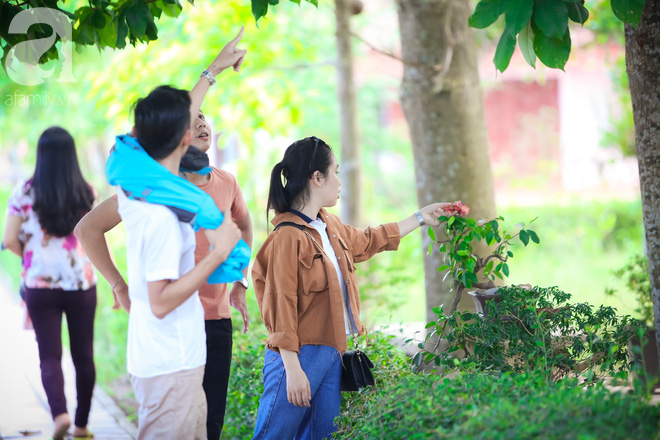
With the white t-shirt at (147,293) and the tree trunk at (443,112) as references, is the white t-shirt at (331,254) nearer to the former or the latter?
the white t-shirt at (147,293)

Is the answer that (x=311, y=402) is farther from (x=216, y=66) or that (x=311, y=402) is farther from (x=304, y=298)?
(x=216, y=66)

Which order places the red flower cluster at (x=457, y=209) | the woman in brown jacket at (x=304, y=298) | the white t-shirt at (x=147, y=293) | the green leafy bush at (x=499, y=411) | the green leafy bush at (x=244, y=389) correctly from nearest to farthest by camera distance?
the green leafy bush at (x=499, y=411)
the white t-shirt at (x=147, y=293)
the woman in brown jacket at (x=304, y=298)
the red flower cluster at (x=457, y=209)
the green leafy bush at (x=244, y=389)

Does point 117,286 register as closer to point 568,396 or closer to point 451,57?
point 568,396

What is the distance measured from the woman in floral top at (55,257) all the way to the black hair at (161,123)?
95.2 inches

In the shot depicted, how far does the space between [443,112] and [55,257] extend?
112 inches

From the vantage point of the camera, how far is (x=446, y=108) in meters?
4.61

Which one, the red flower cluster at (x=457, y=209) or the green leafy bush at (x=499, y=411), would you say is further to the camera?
the red flower cluster at (x=457, y=209)

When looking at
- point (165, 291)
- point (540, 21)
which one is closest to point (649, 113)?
point (540, 21)

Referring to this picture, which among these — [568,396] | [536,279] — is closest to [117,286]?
[568,396]

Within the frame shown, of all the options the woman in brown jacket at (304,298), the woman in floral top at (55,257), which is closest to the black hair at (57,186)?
the woman in floral top at (55,257)

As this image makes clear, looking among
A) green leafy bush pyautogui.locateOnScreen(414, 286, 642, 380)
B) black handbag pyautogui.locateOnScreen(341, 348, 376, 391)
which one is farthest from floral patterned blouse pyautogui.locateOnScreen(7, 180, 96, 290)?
green leafy bush pyautogui.locateOnScreen(414, 286, 642, 380)

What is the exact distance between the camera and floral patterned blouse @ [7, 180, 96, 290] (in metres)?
4.56

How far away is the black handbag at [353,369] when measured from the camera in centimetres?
311

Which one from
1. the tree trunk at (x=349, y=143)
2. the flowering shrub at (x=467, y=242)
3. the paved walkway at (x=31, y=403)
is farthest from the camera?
the tree trunk at (x=349, y=143)
